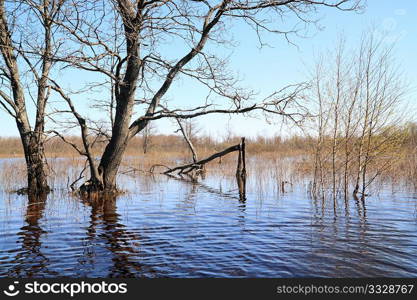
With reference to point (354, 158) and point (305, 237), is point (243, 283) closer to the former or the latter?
point (305, 237)

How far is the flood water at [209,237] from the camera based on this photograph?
5.43 metres

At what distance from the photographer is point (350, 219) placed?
884cm

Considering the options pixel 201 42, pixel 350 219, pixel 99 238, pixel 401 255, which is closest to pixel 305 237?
pixel 401 255

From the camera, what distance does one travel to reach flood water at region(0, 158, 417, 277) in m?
5.43

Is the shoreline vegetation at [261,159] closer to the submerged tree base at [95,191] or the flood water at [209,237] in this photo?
the submerged tree base at [95,191]

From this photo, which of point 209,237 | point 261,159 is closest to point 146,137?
point 261,159

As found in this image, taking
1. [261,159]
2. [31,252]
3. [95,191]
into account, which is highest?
[261,159]

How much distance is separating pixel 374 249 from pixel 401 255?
18.0 inches

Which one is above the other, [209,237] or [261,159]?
[261,159]

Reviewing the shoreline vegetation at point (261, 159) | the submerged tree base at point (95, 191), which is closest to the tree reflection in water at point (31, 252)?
the submerged tree base at point (95, 191)

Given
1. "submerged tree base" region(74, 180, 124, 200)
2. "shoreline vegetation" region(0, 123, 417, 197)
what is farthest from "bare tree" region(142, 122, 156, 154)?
"submerged tree base" region(74, 180, 124, 200)

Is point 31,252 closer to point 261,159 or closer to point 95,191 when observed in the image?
point 95,191

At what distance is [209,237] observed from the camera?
285 inches

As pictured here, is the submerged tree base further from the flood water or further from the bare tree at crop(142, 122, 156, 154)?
the bare tree at crop(142, 122, 156, 154)
